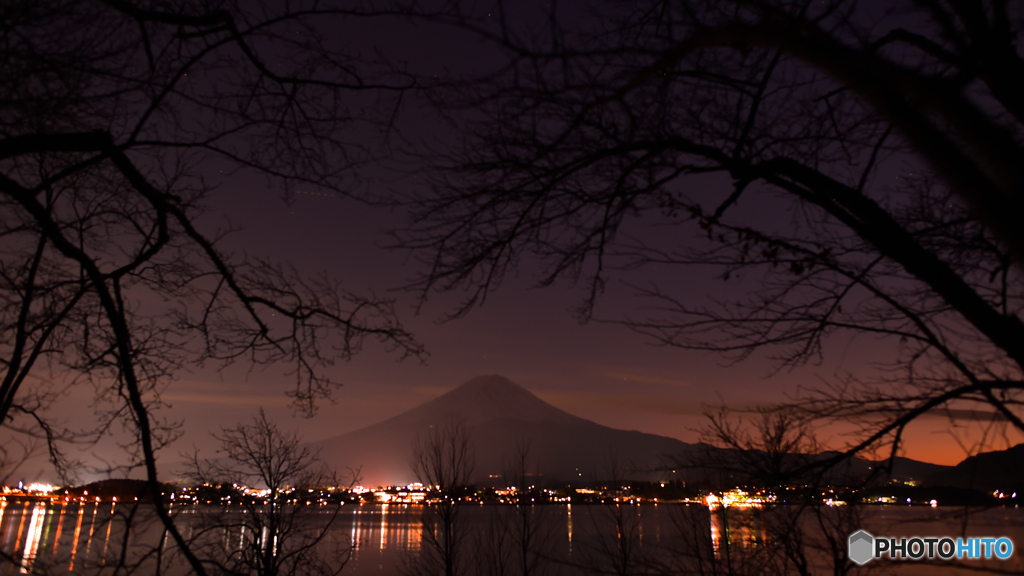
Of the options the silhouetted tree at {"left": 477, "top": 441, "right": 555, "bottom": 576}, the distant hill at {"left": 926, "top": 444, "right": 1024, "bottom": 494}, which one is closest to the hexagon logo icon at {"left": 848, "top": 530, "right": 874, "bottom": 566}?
the distant hill at {"left": 926, "top": 444, "right": 1024, "bottom": 494}

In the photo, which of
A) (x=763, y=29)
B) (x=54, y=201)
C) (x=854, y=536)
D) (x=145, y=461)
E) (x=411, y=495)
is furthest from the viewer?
(x=411, y=495)

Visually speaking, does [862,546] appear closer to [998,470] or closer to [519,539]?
[998,470]

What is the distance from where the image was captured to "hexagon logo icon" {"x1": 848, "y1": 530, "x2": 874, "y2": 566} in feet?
14.9

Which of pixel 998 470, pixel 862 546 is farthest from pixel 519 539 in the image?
pixel 998 470

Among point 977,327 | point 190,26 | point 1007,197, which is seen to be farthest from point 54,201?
point 977,327

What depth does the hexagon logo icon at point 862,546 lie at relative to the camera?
179 inches

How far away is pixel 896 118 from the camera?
76.5 inches

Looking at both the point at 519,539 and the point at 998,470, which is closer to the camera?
the point at 998,470

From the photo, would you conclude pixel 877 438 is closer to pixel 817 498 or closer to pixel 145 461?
pixel 817 498

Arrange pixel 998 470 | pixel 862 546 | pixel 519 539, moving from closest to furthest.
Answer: pixel 998 470
pixel 862 546
pixel 519 539

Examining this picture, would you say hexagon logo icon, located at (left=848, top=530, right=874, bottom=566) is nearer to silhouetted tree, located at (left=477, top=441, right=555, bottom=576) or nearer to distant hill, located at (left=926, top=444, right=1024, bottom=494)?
distant hill, located at (left=926, top=444, right=1024, bottom=494)

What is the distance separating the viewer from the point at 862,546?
4648mm

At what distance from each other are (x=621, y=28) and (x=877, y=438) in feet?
8.47

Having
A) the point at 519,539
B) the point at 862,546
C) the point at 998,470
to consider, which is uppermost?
the point at 998,470
